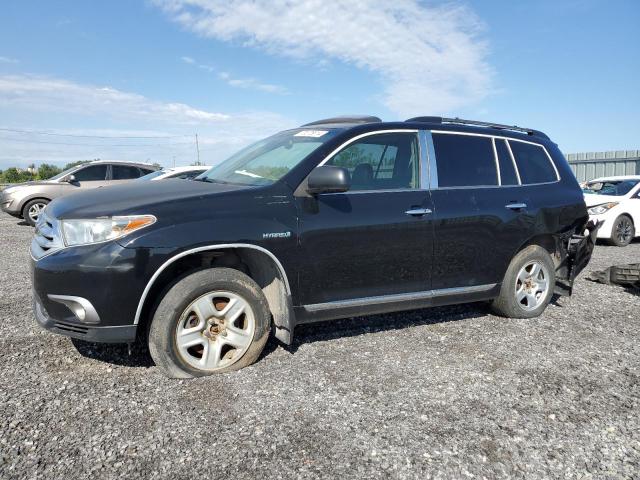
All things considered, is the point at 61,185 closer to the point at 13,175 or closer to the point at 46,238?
the point at 46,238

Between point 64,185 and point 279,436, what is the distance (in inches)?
453

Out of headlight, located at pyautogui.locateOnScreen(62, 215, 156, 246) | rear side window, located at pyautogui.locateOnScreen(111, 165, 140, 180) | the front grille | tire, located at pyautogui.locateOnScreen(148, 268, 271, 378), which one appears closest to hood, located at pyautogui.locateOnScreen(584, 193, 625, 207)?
tire, located at pyautogui.locateOnScreen(148, 268, 271, 378)

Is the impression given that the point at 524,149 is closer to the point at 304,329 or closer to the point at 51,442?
the point at 304,329

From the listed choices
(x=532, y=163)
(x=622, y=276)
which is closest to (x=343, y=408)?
(x=532, y=163)

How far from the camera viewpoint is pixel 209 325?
10.9ft

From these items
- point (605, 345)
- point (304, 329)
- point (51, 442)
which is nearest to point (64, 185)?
point (304, 329)

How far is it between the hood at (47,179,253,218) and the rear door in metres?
1.77

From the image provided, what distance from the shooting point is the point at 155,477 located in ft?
7.55

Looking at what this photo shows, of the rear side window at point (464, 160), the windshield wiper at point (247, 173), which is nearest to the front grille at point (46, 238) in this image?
the windshield wiper at point (247, 173)

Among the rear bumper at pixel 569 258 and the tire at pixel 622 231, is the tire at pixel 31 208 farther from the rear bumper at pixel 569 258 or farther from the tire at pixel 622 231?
the tire at pixel 622 231

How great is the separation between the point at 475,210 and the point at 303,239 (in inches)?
66.3

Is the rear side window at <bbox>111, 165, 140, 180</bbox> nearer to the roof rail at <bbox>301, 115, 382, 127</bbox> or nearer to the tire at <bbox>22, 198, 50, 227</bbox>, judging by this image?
the tire at <bbox>22, 198, 50, 227</bbox>

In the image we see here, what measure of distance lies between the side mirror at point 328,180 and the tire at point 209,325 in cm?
82

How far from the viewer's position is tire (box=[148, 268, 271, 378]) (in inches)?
124
